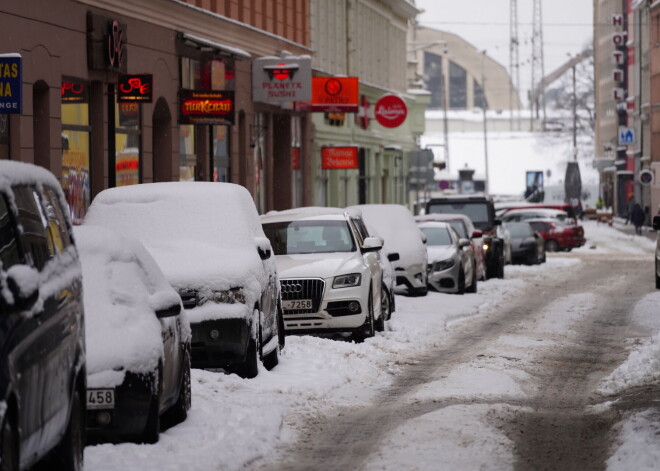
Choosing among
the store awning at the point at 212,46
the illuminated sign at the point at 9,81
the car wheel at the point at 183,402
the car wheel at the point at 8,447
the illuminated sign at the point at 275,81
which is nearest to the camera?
the car wheel at the point at 8,447

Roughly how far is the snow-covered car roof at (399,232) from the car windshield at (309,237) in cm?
705

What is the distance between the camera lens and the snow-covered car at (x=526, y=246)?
45.8 metres

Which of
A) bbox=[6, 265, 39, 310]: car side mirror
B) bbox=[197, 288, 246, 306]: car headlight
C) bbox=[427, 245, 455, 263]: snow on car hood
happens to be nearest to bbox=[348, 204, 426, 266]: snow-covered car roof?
bbox=[427, 245, 455, 263]: snow on car hood

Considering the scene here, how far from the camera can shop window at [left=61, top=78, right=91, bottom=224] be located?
26.9 metres

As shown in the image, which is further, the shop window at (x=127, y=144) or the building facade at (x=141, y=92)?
the shop window at (x=127, y=144)

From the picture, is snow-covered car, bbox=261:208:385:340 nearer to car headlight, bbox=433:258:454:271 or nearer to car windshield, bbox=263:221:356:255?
car windshield, bbox=263:221:356:255

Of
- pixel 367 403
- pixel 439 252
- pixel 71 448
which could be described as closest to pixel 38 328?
pixel 71 448

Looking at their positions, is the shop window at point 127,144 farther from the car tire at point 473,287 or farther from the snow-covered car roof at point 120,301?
the snow-covered car roof at point 120,301

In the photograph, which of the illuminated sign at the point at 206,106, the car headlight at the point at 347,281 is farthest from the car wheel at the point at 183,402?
the illuminated sign at the point at 206,106

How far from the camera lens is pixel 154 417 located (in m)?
10.3

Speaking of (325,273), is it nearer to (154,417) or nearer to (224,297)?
(224,297)

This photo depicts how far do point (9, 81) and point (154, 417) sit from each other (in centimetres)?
657

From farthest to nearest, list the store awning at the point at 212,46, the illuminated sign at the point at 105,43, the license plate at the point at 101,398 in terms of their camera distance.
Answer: the store awning at the point at 212,46, the illuminated sign at the point at 105,43, the license plate at the point at 101,398

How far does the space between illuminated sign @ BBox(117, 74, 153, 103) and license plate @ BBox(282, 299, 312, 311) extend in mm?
8581
